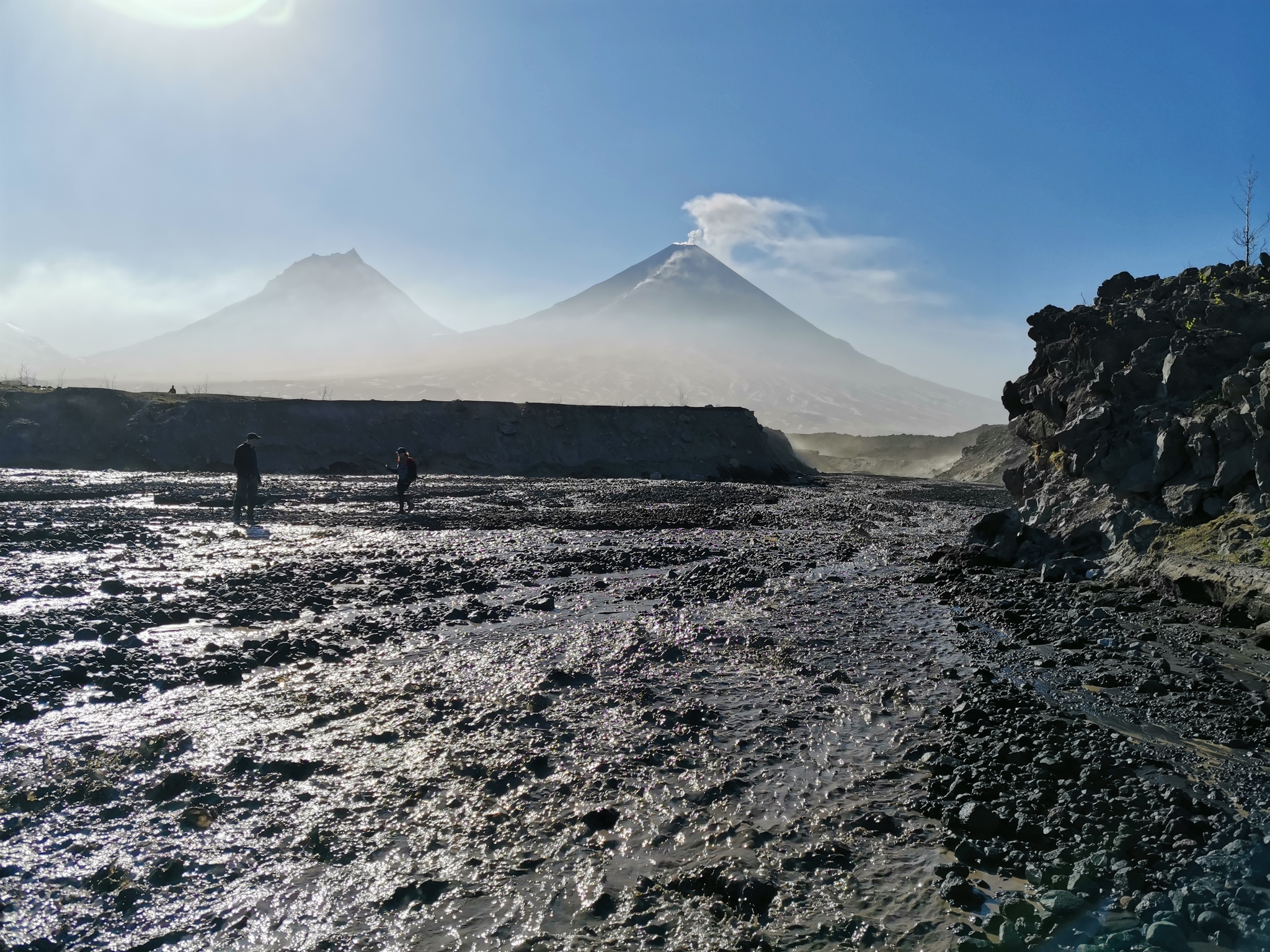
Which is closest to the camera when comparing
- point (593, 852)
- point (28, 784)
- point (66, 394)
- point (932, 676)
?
point (593, 852)

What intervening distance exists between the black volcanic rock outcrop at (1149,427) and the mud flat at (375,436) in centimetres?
3284

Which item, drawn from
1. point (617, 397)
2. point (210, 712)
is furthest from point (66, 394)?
point (617, 397)

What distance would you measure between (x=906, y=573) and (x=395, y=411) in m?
37.9

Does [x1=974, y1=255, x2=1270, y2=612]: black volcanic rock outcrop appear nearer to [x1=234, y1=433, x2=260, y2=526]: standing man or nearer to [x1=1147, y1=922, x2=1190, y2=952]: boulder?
[x1=1147, y1=922, x2=1190, y2=952]: boulder

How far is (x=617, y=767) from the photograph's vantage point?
6176 millimetres

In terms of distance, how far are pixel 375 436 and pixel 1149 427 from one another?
40.0 m

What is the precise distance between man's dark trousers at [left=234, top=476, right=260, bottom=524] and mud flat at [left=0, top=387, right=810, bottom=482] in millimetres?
21107

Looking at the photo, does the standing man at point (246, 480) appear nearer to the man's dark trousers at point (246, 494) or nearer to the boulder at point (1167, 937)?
the man's dark trousers at point (246, 494)

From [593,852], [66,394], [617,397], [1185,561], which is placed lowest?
[593,852]

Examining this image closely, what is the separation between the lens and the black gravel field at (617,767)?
4.18m

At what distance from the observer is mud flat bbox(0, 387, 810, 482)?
128 ft

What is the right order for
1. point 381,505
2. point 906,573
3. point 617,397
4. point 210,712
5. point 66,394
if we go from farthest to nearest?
point 617,397
point 66,394
point 381,505
point 906,573
point 210,712

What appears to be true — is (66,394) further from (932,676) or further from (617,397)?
(617,397)

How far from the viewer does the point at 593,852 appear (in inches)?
193
